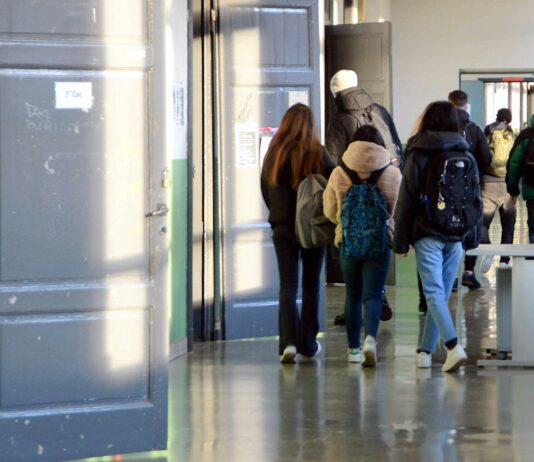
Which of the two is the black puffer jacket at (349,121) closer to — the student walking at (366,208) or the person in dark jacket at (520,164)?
the student walking at (366,208)

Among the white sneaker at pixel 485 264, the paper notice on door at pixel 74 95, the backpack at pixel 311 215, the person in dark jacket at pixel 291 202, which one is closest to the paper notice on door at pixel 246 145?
the person in dark jacket at pixel 291 202

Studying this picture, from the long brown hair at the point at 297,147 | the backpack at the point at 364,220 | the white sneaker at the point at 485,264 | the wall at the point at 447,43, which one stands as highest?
the wall at the point at 447,43

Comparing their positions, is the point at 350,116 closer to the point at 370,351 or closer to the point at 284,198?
the point at 284,198

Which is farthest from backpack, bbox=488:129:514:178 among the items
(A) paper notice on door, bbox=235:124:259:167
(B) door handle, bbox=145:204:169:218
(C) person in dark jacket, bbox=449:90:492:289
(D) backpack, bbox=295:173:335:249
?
(B) door handle, bbox=145:204:169:218

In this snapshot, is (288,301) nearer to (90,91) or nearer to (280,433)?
(280,433)

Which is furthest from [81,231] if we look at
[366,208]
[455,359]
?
[455,359]

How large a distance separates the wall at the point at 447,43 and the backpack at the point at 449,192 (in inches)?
538

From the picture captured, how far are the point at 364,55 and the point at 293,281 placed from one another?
4.59 meters

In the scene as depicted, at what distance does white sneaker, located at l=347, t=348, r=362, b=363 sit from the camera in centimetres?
776

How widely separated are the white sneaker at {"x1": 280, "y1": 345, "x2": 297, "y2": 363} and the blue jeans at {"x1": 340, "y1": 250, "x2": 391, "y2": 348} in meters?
0.35

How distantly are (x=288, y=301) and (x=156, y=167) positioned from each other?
2407 millimetres

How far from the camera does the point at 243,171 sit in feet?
28.5

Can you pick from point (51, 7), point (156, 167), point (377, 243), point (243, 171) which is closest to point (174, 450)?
point (156, 167)

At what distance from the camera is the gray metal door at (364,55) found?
1173cm
